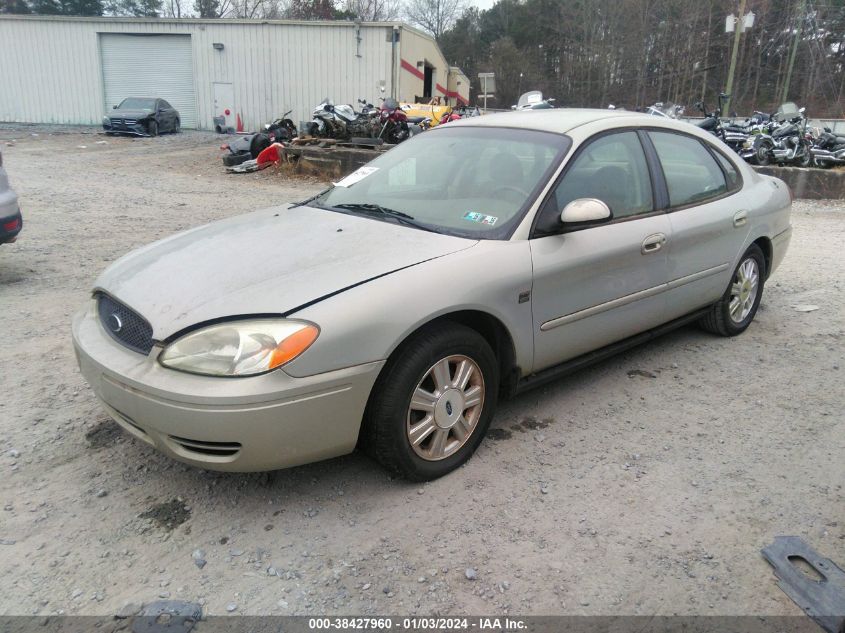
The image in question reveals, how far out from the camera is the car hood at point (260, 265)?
2.53m

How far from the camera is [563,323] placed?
10.8ft

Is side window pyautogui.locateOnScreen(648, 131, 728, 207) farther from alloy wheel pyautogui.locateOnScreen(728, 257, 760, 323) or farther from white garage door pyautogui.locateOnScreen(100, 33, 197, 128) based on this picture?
white garage door pyautogui.locateOnScreen(100, 33, 197, 128)

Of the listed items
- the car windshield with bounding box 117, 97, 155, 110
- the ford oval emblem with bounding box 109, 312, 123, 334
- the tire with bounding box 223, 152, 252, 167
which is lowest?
the tire with bounding box 223, 152, 252, 167

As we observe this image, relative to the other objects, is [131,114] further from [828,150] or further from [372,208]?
[372,208]

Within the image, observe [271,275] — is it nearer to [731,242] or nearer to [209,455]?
[209,455]

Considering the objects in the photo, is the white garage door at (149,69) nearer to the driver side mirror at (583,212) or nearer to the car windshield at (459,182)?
the car windshield at (459,182)

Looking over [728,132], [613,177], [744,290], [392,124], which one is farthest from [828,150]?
[613,177]

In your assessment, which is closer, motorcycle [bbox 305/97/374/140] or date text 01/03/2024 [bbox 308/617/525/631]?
date text 01/03/2024 [bbox 308/617/525/631]

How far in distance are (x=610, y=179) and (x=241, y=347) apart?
7.40ft

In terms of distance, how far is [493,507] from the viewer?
274cm

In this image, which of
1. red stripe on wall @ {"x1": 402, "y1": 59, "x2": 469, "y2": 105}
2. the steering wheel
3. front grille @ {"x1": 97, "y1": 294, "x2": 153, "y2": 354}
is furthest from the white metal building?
front grille @ {"x1": 97, "y1": 294, "x2": 153, "y2": 354}

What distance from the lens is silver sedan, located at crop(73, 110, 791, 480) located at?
7.97ft

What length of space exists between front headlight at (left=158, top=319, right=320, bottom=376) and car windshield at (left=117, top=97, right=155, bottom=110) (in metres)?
24.5

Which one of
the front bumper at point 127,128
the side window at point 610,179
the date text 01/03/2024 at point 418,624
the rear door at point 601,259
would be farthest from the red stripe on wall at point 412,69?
the date text 01/03/2024 at point 418,624
